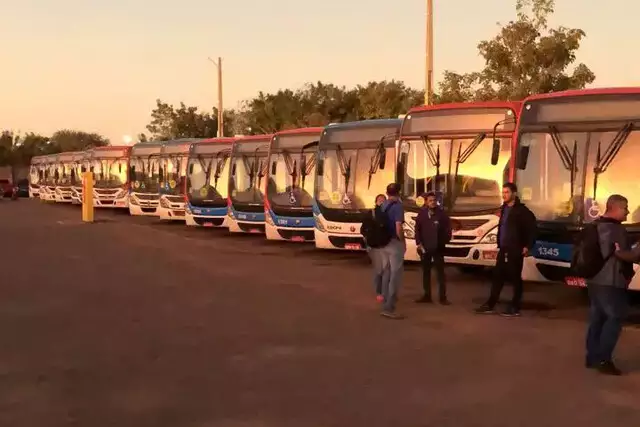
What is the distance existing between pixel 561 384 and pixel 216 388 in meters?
2.89

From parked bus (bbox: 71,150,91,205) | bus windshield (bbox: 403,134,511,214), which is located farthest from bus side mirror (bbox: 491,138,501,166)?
parked bus (bbox: 71,150,91,205)

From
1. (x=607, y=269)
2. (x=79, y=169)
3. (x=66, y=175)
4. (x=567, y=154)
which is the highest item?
(x=567, y=154)

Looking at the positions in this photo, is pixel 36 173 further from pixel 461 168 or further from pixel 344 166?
pixel 461 168

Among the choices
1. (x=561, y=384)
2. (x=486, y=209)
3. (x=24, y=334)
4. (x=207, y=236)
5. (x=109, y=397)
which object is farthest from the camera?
(x=207, y=236)

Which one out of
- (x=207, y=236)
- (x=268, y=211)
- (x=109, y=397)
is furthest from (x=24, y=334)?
(x=207, y=236)

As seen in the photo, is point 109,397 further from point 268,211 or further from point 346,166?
point 268,211

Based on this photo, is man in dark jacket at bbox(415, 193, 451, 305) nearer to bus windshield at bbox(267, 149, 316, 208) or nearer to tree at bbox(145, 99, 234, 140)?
bus windshield at bbox(267, 149, 316, 208)

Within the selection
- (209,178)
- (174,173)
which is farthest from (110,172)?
(209,178)

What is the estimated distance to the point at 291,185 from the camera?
19.7 meters

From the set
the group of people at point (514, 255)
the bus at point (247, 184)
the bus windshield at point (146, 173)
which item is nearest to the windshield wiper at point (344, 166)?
the bus at point (247, 184)

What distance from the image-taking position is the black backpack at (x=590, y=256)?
7336 mm

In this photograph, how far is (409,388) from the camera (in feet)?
22.9

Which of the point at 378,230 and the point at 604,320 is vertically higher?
the point at 378,230

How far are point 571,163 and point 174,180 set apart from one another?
1964 centimetres
